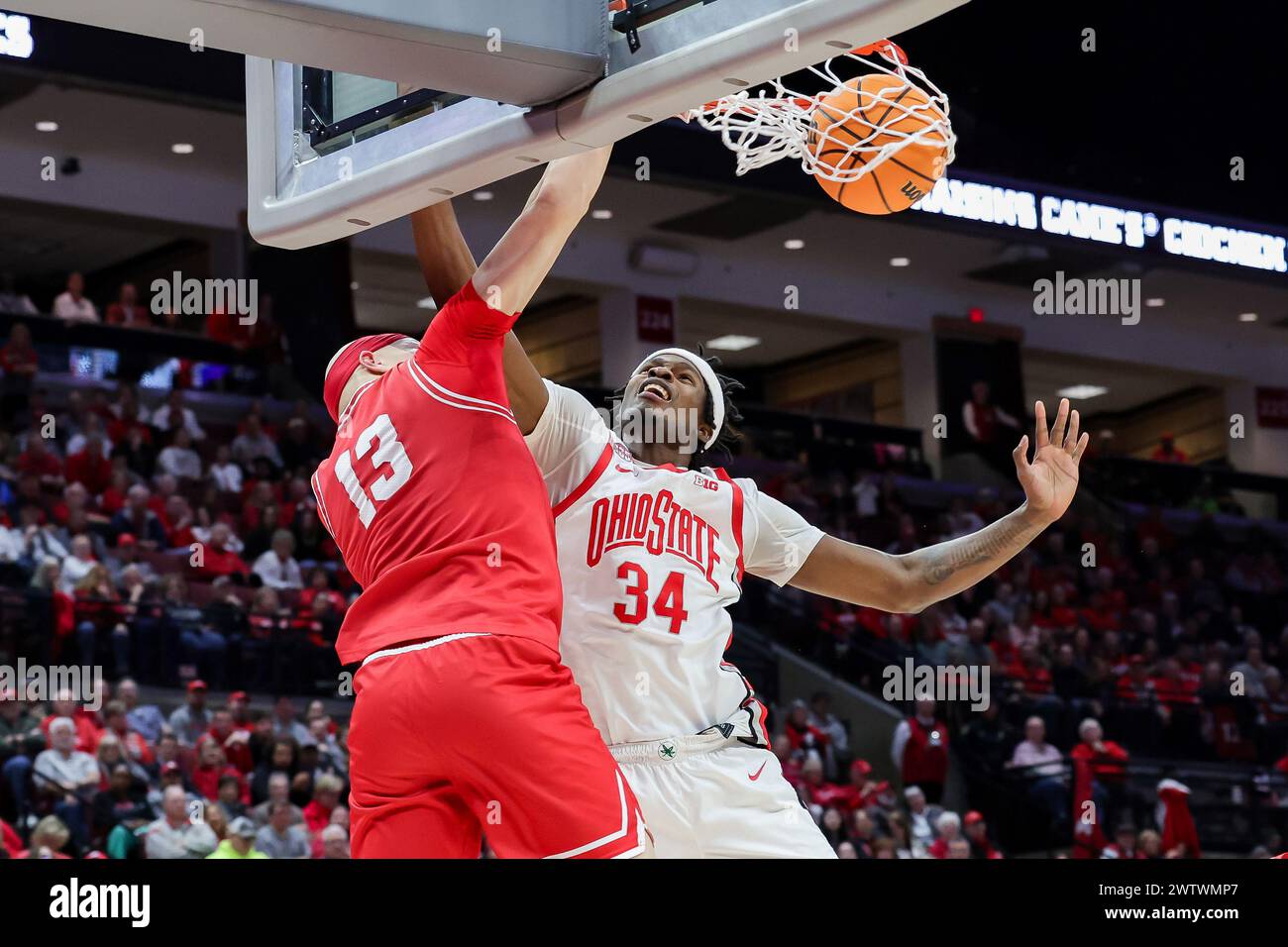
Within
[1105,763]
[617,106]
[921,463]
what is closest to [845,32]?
[617,106]

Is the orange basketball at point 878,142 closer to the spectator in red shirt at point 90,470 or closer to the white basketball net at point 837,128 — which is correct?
the white basketball net at point 837,128

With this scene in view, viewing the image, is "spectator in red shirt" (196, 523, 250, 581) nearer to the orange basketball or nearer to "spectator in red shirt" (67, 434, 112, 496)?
"spectator in red shirt" (67, 434, 112, 496)

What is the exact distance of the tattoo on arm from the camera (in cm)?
386

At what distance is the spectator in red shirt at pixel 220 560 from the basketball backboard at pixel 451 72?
8.46 meters

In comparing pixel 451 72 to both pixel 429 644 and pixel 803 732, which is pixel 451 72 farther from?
pixel 803 732

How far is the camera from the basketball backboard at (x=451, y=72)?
2.52 m

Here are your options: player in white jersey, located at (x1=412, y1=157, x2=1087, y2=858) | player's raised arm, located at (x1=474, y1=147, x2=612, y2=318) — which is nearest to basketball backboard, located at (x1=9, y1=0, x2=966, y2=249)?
player's raised arm, located at (x1=474, y1=147, x2=612, y2=318)

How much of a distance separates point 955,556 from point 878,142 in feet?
3.12

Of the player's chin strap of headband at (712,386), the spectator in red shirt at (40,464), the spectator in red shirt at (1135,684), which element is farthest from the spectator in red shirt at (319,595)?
the player's chin strap of headband at (712,386)

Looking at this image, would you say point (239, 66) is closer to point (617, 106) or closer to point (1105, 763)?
point (1105, 763)

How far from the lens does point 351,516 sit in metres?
3.22

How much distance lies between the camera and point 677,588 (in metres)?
3.69

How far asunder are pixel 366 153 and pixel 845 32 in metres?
1.04

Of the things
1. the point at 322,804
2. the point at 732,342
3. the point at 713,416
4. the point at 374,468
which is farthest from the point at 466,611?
the point at 732,342
